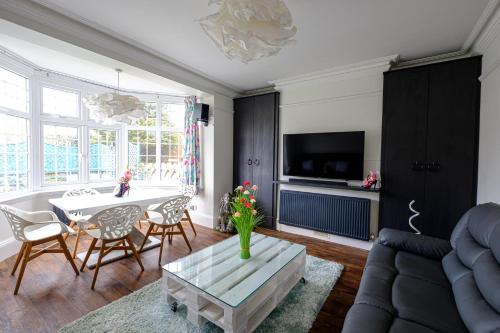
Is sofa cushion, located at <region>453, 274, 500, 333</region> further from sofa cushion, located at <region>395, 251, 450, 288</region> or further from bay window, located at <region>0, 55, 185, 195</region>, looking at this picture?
bay window, located at <region>0, 55, 185, 195</region>

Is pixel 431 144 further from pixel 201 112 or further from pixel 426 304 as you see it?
pixel 201 112

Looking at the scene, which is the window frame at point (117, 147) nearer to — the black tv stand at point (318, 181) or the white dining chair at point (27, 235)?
the white dining chair at point (27, 235)

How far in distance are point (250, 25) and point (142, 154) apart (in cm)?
383

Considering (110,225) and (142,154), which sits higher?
(142,154)

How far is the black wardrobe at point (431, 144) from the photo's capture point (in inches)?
101

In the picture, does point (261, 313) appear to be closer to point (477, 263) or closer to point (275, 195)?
point (477, 263)

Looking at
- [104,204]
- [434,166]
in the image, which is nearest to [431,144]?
[434,166]

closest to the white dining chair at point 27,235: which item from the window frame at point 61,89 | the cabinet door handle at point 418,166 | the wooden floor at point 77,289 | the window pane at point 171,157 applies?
the wooden floor at point 77,289

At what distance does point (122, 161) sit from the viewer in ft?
14.7

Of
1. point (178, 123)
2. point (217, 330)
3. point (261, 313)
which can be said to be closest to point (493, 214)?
point (261, 313)

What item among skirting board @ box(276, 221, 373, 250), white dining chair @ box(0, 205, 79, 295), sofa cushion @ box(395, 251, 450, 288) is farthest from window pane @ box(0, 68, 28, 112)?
sofa cushion @ box(395, 251, 450, 288)

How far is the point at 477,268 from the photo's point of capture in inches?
53.4

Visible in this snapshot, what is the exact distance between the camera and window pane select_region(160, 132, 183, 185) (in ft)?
15.1

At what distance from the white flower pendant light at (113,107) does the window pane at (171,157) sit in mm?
1598
